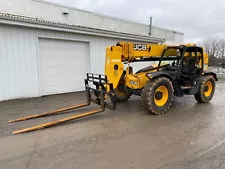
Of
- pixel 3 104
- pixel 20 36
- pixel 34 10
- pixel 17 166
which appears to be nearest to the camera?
pixel 17 166

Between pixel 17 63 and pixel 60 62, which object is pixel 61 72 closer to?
pixel 60 62

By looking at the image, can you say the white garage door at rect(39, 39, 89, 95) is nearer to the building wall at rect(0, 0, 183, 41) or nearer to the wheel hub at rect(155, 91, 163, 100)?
the building wall at rect(0, 0, 183, 41)

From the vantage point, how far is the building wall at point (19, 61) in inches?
292

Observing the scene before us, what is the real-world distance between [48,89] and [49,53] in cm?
166

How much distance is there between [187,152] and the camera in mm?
3473

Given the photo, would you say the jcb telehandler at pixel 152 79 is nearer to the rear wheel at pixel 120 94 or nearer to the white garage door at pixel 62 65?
the rear wheel at pixel 120 94

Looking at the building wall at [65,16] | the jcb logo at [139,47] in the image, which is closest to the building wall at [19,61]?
the building wall at [65,16]

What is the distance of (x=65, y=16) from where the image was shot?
41.1 feet

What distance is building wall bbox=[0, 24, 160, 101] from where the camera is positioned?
7410 millimetres

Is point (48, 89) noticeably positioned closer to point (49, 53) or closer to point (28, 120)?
point (49, 53)

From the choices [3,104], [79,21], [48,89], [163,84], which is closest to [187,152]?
Result: [163,84]

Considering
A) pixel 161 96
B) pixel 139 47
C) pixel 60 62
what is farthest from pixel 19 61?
pixel 161 96

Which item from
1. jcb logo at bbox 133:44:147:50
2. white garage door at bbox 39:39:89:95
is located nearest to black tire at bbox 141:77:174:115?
jcb logo at bbox 133:44:147:50

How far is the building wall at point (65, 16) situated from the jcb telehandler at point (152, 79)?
6664 millimetres
